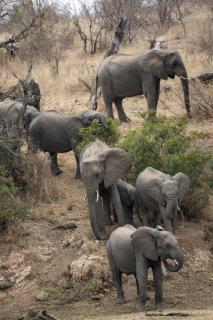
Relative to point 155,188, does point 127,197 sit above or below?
below

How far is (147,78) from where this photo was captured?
17.4m

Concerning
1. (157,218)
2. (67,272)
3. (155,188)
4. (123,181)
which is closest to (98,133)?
(123,181)

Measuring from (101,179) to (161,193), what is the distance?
36.2 inches

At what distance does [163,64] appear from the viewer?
17266 mm

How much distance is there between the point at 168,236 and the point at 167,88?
1080 centimetres

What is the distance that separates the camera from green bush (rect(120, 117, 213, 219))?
12.9 meters

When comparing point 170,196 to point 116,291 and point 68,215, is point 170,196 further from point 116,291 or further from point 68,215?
point 68,215

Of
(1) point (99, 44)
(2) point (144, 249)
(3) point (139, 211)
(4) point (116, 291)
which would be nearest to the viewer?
(2) point (144, 249)

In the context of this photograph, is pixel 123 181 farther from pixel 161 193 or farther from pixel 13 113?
pixel 13 113

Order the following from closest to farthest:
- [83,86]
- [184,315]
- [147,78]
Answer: [184,315] → [147,78] → [83,86]

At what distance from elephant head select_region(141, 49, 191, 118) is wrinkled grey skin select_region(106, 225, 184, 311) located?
7.27 meters

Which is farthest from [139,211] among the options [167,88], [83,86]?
[83,86]

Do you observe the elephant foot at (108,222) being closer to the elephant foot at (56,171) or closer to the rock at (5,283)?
the rock at (5,283)

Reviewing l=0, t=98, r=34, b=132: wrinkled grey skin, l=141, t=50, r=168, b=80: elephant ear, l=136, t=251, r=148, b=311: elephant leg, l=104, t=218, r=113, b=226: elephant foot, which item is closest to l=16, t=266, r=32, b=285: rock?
l=104, t=218, r=113, b=226: elephant foot
